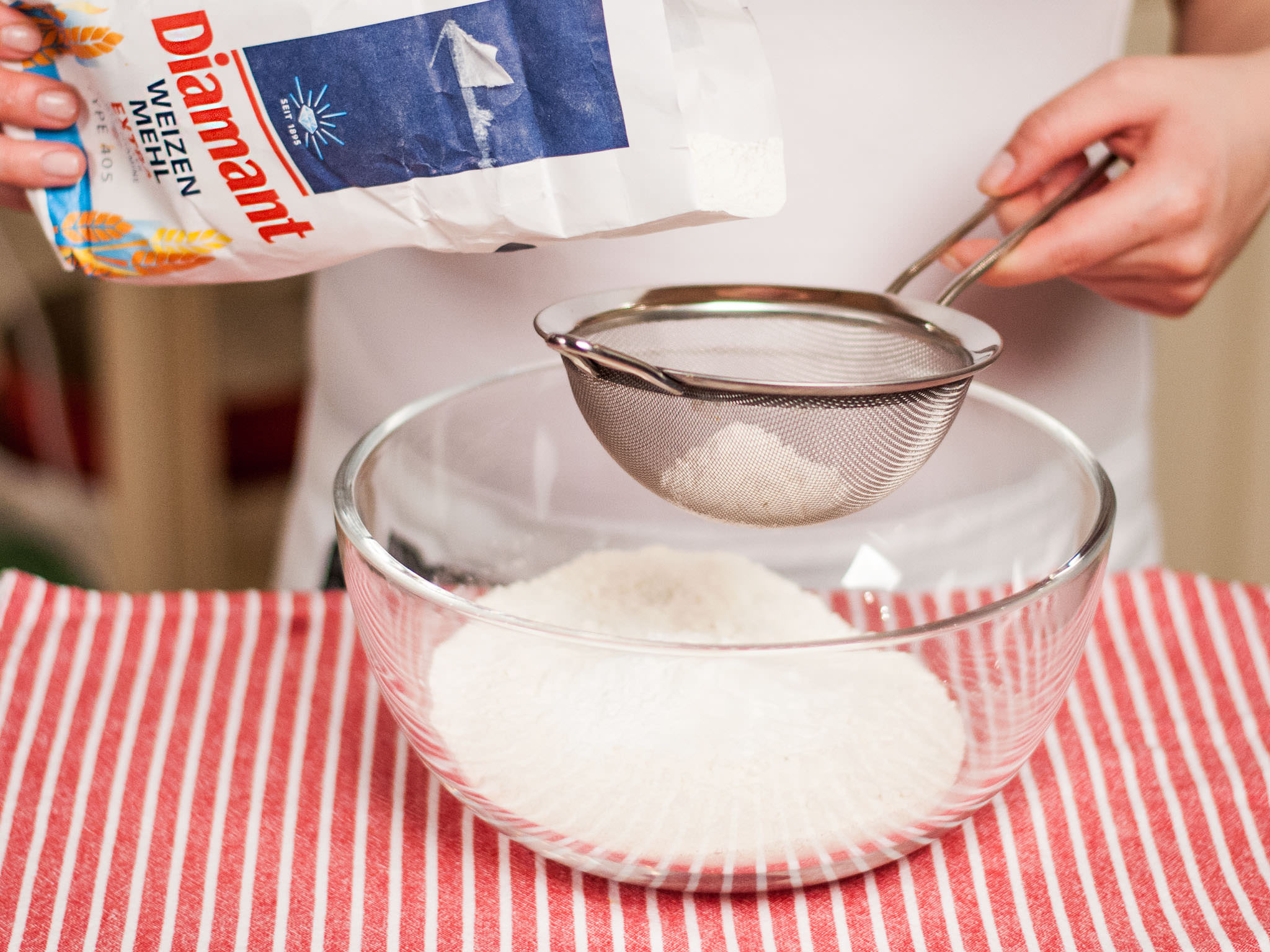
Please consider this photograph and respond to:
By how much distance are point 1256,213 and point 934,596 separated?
36 cm

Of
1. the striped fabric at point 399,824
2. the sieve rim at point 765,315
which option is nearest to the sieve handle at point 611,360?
the sieve rim at point 765,315

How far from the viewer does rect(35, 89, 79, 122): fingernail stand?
53cm

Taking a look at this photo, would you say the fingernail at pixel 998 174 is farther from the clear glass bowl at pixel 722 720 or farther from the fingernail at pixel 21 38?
the fingernail at pixel 21 38

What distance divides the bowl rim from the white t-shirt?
19 cm

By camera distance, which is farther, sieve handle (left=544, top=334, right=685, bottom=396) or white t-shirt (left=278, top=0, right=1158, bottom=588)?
white t-shirt (left=278, top=0, right=1158, bottom=588)

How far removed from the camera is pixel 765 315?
0.64m

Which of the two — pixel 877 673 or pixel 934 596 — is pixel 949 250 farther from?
pixel 877 673

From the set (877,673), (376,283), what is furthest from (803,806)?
(376,283)

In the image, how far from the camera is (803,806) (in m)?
0.43

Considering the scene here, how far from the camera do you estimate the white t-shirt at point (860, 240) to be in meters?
0.74

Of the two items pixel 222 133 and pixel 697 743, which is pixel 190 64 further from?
pixel 697 743

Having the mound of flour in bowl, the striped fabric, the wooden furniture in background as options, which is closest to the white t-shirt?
the striped fabric

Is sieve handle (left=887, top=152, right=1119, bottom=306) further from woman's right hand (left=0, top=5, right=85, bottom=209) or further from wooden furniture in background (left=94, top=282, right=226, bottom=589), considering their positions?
wooden furniture in background (left=94, top=282, right=226, bottom=589)

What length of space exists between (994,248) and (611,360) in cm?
25
